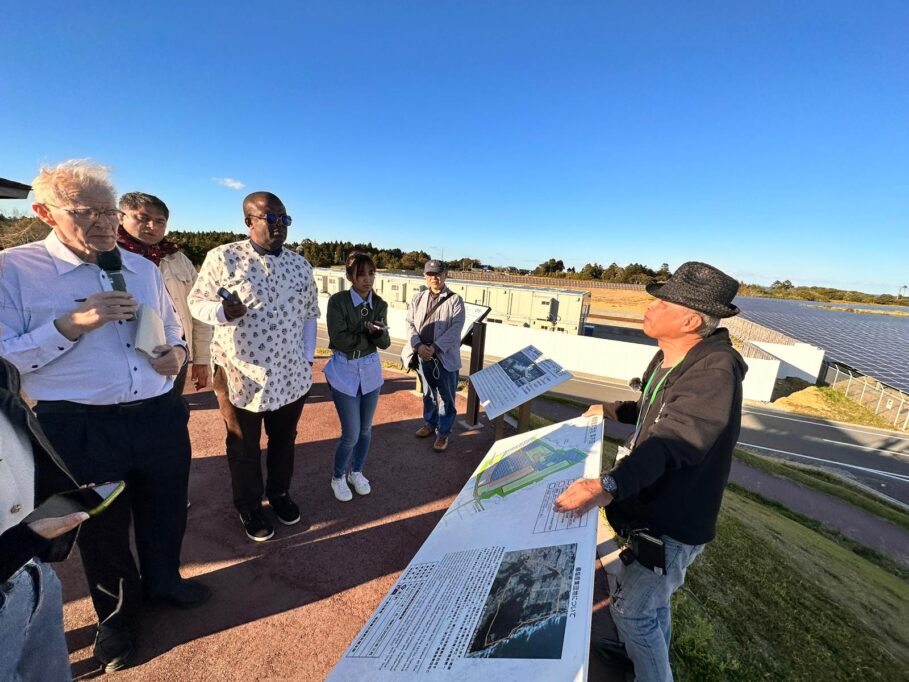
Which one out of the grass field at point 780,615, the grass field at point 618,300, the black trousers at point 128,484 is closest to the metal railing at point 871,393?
the grass field at point 780,615

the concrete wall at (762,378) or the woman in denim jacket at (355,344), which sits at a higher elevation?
the woman in denim jacket at (355,344)

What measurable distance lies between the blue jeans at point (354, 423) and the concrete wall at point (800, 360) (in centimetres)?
2731

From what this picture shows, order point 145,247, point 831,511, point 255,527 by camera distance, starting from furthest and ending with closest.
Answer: point 831,511
point 255,527
point 145,247

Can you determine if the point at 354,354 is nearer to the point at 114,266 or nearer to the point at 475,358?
the point at 114,266

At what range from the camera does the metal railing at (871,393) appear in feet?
57.9

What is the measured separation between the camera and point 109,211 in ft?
6.25

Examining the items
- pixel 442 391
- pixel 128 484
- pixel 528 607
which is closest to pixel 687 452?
pixel 528 607

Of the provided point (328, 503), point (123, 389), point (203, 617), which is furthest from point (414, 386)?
point (123, 389)

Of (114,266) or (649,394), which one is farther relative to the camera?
(649,394)

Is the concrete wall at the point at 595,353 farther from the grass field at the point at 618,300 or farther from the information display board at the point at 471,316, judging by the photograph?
the grass field at the point at 618,300

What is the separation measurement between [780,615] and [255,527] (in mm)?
4546

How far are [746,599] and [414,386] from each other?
543cm

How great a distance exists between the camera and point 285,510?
3.48 metres

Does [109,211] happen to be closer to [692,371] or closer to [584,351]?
[692,371]
